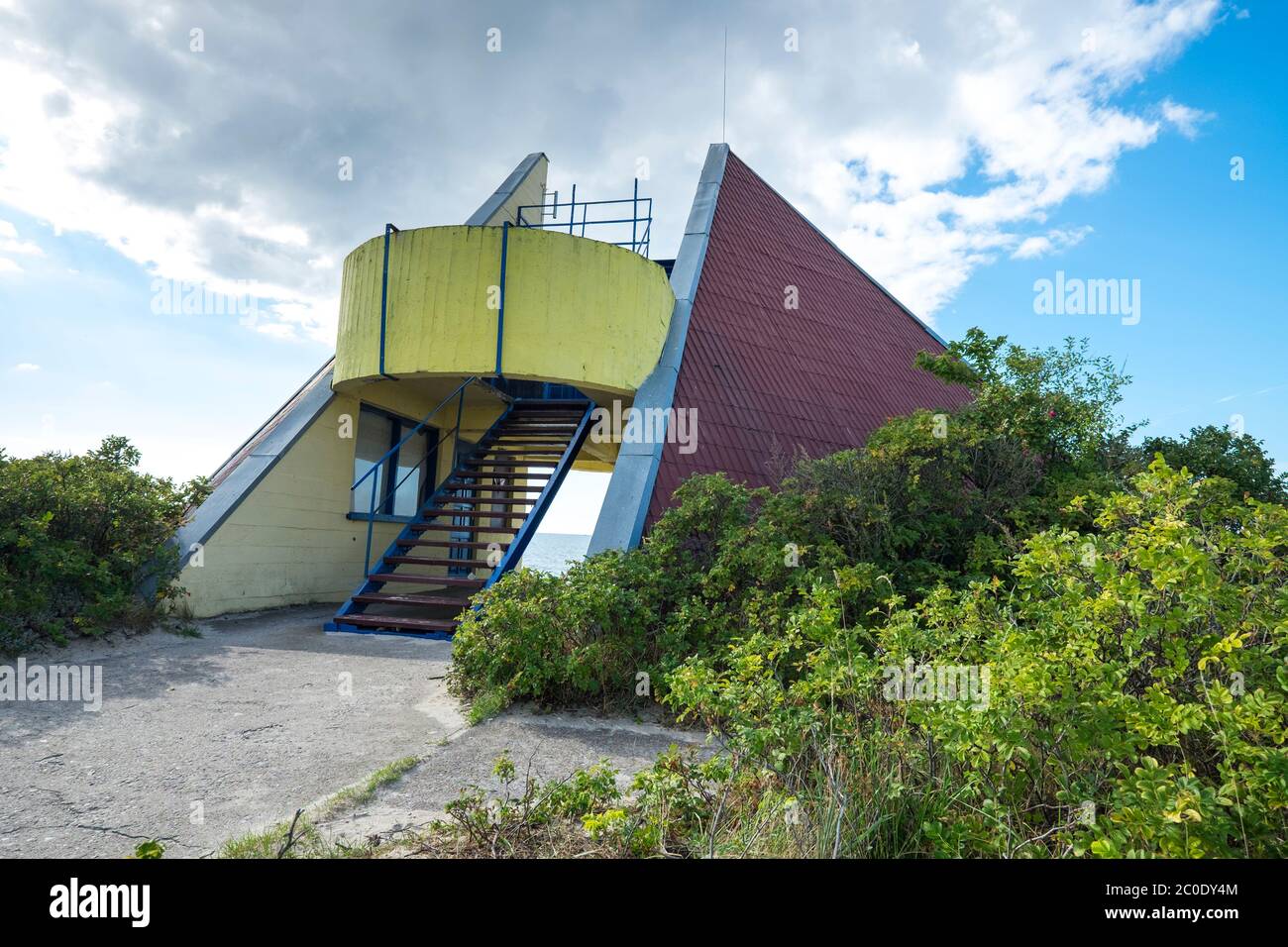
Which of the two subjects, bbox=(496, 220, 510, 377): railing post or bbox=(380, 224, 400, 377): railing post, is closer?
bbox=(496, 220, 510, 377): railing post

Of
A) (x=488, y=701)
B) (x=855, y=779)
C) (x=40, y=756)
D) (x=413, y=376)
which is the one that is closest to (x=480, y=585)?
(x=413, y=376)

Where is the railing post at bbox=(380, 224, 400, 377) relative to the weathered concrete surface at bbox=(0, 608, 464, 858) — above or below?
above

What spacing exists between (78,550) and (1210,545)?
8.92m

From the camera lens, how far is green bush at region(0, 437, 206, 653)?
6871 millimetres

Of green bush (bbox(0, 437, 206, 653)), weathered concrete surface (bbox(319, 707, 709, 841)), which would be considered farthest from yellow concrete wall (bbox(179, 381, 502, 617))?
weathered concrete surface (bbox(319, 707, 709, 841))

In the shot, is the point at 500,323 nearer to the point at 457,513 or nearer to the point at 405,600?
the point at 457,513

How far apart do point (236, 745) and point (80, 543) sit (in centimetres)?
440

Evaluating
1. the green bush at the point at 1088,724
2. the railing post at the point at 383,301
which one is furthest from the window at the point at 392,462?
the green bush at the point at 1088,724

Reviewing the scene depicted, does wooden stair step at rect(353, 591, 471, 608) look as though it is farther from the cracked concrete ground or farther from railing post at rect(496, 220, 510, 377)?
railing post at rect(496, 220, 510, 377)

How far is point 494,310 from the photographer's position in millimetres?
9547

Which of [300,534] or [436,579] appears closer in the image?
[436,579]

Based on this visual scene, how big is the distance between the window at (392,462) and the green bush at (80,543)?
123 inches

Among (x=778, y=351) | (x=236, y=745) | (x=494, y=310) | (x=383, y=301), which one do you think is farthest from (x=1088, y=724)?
(x=778, y=351)

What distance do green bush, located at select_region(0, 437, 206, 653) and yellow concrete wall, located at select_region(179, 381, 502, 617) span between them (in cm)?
65
